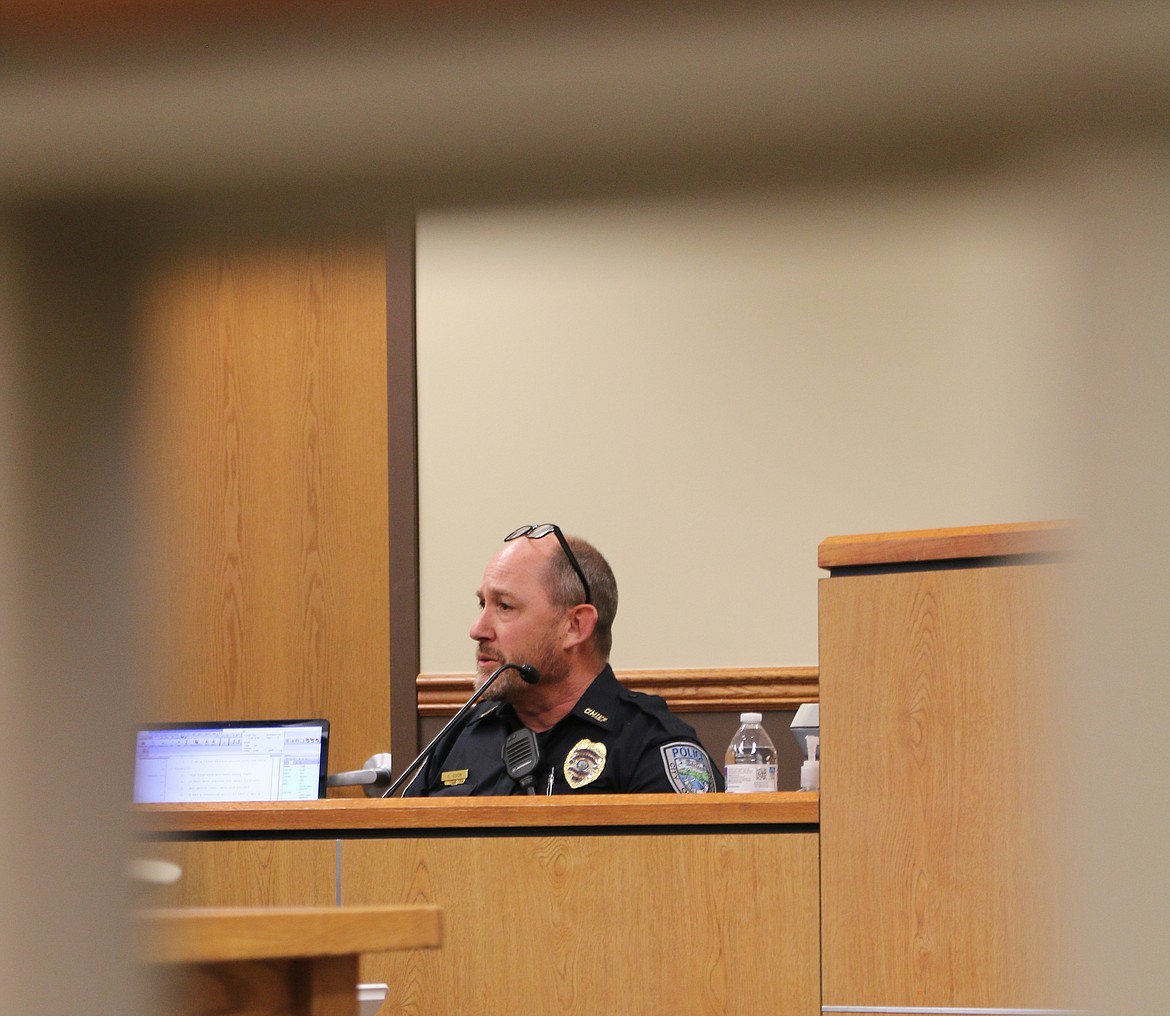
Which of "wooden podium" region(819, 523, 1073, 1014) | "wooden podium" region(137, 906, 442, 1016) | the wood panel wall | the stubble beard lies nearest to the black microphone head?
the stubble beard

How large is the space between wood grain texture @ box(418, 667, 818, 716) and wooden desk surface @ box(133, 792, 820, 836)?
67.7 inches

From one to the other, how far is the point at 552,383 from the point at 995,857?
2382 millimetres

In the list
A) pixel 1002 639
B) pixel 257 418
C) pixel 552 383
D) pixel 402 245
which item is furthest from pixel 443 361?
pixel 402 245

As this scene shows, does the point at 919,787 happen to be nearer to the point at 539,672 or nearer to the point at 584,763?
the point at 584,763

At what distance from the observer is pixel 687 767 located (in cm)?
254

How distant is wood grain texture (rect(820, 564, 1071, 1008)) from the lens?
4.77 feet

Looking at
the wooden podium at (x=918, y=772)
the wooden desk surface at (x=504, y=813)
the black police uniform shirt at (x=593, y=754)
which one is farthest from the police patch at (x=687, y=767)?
the wooden podium at (x=918, y=772)

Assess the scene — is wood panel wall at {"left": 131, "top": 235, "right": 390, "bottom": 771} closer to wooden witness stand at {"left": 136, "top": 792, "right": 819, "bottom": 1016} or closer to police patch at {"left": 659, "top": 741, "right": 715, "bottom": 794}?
police patch at {"left": 659, "top": 741, "right": 715, "bottom": 794}

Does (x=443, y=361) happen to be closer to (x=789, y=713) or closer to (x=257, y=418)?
(x=257, y=418)

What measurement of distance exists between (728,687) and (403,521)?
0.93 meters

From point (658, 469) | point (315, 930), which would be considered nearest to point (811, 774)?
point (315, 930)

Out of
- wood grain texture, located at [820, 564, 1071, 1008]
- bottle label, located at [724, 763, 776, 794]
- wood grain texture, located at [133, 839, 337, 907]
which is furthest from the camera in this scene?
bottle label, located at [724, 763, 776, 794]

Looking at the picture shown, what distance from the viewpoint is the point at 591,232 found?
0.55ft

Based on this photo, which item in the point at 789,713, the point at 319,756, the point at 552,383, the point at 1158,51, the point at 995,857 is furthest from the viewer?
the point at 552,383
